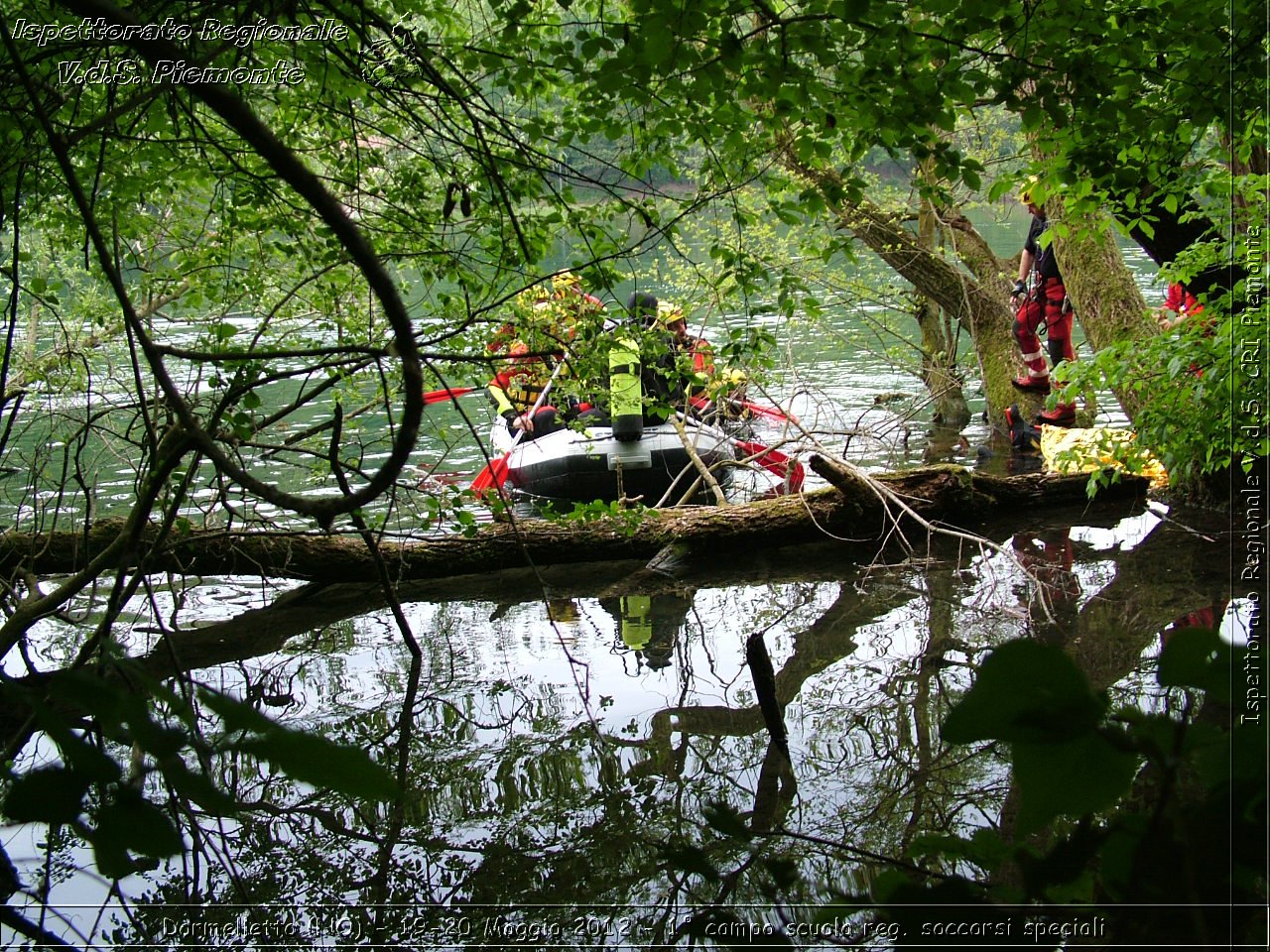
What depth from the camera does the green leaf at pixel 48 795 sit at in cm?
71

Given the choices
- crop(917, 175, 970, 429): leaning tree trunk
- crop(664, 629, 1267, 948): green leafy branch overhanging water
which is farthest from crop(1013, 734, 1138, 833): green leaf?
crop(917, 175, 970, 429): leaning tree trunk

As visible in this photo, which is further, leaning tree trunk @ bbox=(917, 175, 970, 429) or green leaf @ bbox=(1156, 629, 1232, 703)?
leaning tree trunk @ bbox=(917, 175, 970, 429)

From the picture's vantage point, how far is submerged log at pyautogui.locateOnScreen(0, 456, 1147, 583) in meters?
6.05

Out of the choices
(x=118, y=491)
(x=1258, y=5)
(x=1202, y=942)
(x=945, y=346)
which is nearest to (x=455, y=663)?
(x=1258, y=5)

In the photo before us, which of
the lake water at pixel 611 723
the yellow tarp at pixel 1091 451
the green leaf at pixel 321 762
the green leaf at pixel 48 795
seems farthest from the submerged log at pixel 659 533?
the green leaf at pixel 321 762

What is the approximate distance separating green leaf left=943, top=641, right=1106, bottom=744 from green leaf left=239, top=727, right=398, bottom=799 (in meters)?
0.42

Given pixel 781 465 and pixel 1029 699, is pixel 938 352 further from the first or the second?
pixel 1029 699

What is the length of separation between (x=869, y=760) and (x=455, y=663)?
223 cm

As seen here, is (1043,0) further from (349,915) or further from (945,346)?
(945,346)

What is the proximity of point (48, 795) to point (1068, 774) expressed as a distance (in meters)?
0.76

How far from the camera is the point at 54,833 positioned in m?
0.71

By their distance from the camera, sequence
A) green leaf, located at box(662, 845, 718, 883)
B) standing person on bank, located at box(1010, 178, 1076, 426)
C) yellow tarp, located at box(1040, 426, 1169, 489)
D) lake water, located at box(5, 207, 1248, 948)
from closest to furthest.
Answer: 1. green leaf, located at box(662, 845, 718, 883)
2. lake water, located at box(5, 207, 1248, 948)
3. yellow tarp, located at box(1040, 426, 1169, 489)
4. standing person on bank, located at box(1010, 178, 1076, 426)

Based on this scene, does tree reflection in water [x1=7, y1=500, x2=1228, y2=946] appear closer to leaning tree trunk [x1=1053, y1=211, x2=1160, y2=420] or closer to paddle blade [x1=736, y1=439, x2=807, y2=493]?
paddle blade [x1=736, y1=439, x2=807, y2=493]

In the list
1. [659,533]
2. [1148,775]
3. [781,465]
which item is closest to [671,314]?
[659,533]
